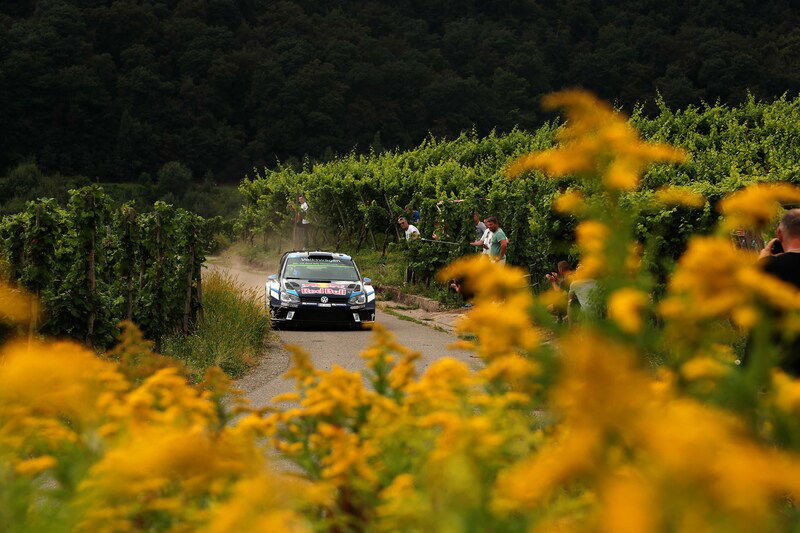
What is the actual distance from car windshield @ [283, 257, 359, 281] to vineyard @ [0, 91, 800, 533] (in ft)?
54.4

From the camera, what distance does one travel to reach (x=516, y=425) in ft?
11.1

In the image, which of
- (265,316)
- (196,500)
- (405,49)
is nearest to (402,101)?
(405,49)

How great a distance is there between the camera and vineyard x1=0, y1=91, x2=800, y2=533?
2.34 metres

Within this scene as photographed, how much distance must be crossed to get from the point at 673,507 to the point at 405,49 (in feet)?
341

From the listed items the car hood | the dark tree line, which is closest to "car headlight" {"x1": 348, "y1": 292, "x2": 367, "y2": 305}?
the car hood

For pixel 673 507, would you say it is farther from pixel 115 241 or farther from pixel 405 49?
pixel 405 49

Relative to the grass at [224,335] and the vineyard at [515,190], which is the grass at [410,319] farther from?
the grass at [224,335]

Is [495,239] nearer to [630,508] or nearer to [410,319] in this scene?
[410,319]

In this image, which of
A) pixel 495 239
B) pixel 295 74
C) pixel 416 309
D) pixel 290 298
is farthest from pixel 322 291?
pixel 295 74

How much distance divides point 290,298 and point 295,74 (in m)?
78.0

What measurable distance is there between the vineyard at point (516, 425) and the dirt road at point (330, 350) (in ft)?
23.6

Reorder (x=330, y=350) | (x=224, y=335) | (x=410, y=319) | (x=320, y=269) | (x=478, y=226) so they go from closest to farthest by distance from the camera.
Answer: (x=224, y=335) < (x=330, y=350) < (x=320, y=269) < (x=410, y=319) < (x=478, y=226)

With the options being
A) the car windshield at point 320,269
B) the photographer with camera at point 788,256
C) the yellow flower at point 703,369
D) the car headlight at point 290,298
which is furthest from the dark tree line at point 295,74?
the yellow flower at point 703,369

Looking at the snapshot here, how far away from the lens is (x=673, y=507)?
2.12 metres
